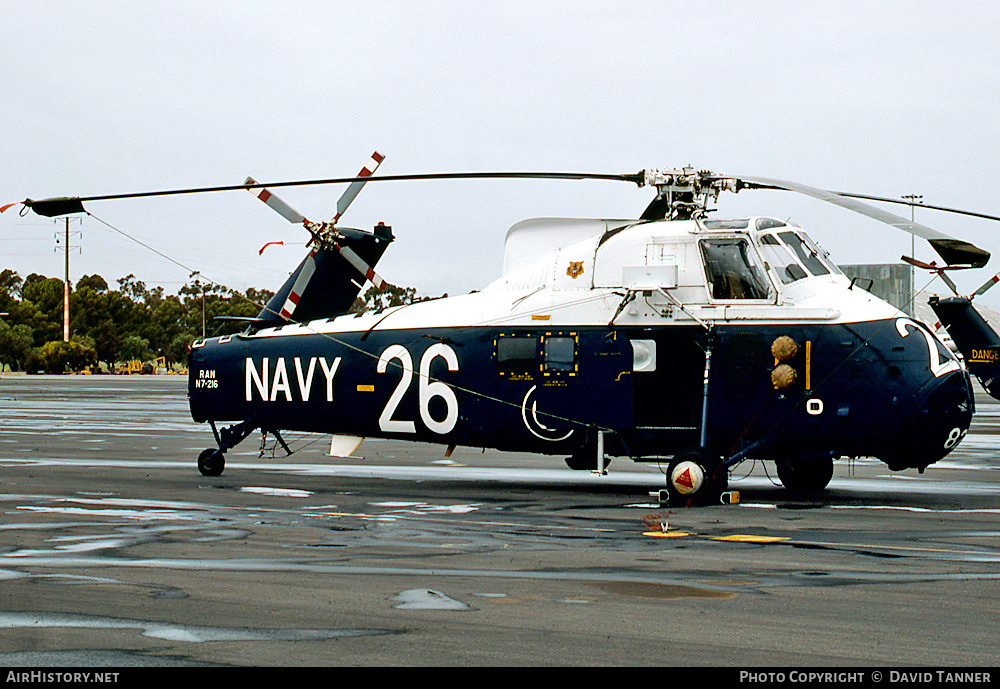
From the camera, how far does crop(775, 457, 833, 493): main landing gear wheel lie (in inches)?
659

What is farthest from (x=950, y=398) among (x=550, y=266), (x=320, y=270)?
(x=320, y=270)

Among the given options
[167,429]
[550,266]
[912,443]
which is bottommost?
[167,429]

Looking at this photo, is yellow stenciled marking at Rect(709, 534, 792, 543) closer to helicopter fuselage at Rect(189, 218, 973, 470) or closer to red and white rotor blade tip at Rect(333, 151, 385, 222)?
helicopter fuselage at Rect(189, 218, 973, 470)

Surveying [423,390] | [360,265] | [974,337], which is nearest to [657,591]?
[423,390]

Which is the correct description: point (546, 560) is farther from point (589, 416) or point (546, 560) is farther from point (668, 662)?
point (589, 416)

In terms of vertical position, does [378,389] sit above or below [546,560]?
above

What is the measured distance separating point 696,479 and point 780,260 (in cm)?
359

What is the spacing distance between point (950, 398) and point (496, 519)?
649 cm

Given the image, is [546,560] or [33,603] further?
[546,560]

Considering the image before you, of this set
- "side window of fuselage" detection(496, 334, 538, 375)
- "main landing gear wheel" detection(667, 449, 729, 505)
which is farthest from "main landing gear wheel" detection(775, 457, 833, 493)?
"side window of fuselage" detection(496, 334, 538, 375)

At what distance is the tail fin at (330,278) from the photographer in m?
19.1

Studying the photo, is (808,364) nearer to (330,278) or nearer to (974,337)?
(330,278)

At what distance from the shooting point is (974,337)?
2547 cm

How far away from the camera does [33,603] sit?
8031 mm
